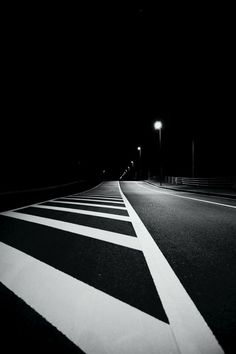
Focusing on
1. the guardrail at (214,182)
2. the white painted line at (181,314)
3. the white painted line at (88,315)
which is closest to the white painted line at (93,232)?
the white painted line at (181,314)

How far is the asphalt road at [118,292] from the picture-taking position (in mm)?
1854

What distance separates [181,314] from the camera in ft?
7.07

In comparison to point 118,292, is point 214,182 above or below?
above

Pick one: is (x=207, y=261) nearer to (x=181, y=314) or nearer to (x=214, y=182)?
(x=181, y=314)

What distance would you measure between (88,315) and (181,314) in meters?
0.76

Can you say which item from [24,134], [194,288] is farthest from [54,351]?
[24,134]

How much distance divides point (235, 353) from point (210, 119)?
55.6m

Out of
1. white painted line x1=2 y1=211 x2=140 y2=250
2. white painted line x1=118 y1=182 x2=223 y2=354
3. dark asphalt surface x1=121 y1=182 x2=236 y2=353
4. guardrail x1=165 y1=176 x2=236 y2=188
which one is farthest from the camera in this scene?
guardrail x1=165 y1=176 x2=236 y2=188

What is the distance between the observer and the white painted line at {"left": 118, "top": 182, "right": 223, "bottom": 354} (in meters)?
1.79

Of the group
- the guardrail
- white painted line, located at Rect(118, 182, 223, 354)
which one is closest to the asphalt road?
white painted line, located at Rect(118, 182, 223, 354)

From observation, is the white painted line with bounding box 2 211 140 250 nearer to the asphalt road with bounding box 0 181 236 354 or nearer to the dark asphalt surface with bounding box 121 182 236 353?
the asphalt road with bounding box 0 181 236 354

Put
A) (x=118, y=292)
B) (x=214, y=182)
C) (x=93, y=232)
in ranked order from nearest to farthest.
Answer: (x=118, y=292)
(x=93, y=232)
(x=214, y=182)

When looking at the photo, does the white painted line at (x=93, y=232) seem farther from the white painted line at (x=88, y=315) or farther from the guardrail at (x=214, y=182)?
the guardrail at (x=214, y=182)

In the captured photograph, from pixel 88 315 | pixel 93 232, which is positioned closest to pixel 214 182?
pixel 93 232
